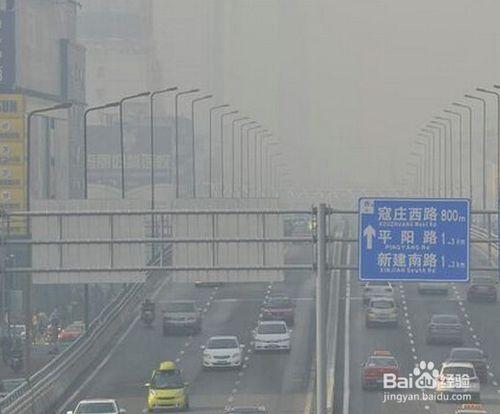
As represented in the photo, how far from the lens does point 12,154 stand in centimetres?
7950

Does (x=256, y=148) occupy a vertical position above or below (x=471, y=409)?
above

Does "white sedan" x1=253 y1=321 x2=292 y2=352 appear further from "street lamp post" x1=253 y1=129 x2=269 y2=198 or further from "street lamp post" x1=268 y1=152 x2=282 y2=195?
"street lamp post" x1=253 y1=129 x2=269 y2=198

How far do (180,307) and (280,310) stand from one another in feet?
11.6

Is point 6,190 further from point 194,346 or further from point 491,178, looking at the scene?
point 194,346

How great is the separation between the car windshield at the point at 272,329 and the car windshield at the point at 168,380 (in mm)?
9832

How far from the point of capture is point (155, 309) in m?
55.9

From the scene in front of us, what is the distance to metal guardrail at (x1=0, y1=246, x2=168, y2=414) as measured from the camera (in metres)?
35.2

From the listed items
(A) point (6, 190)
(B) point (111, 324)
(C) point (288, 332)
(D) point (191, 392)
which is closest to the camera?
(D) point (191, 392)

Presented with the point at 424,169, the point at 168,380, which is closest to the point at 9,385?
the point at 168,380

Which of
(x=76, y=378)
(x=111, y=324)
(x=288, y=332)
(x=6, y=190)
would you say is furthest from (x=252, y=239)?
(x=6, y=190)

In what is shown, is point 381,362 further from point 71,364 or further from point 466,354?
point 71,364

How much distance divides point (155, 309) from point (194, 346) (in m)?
6.39

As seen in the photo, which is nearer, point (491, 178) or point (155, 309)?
point (155, 309)

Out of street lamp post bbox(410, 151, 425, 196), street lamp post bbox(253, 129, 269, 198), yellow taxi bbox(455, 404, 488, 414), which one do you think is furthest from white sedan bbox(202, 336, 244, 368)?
street lamp post bbox(410, 151, 425, 196)
